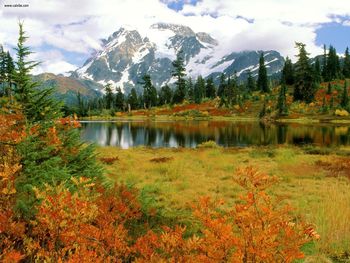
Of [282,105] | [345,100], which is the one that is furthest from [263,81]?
[345,100]

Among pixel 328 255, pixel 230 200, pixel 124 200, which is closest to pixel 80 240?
pixel 124 200

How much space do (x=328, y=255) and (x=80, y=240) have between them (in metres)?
5.36

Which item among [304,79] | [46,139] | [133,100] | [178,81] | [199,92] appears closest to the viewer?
[46,139]

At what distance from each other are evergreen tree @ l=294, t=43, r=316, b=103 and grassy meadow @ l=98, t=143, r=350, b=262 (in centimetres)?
7446

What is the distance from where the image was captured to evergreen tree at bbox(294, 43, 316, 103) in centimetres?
9325

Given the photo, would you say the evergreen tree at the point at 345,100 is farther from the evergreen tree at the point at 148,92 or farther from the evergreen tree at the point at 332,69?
the evergreen tree at the point at 148,92

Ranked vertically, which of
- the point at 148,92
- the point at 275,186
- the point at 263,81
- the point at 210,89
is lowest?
the point at 275,186

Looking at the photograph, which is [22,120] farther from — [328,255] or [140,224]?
[328,255]

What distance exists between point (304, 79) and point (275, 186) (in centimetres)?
8677

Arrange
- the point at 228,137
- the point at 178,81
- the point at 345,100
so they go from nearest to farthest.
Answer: the point at 228,137, the point at 345,100, the point at 178,81

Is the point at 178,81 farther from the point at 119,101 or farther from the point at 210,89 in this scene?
the point at 119,101

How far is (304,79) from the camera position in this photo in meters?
94.2

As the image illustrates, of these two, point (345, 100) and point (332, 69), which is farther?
point (332, 69)

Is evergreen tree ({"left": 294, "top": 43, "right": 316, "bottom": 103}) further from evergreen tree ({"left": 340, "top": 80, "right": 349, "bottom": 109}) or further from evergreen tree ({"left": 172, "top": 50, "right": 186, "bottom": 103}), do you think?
evergreen tree ({"left": 172, "top": 50, "right": 186, "bottom": 103})
